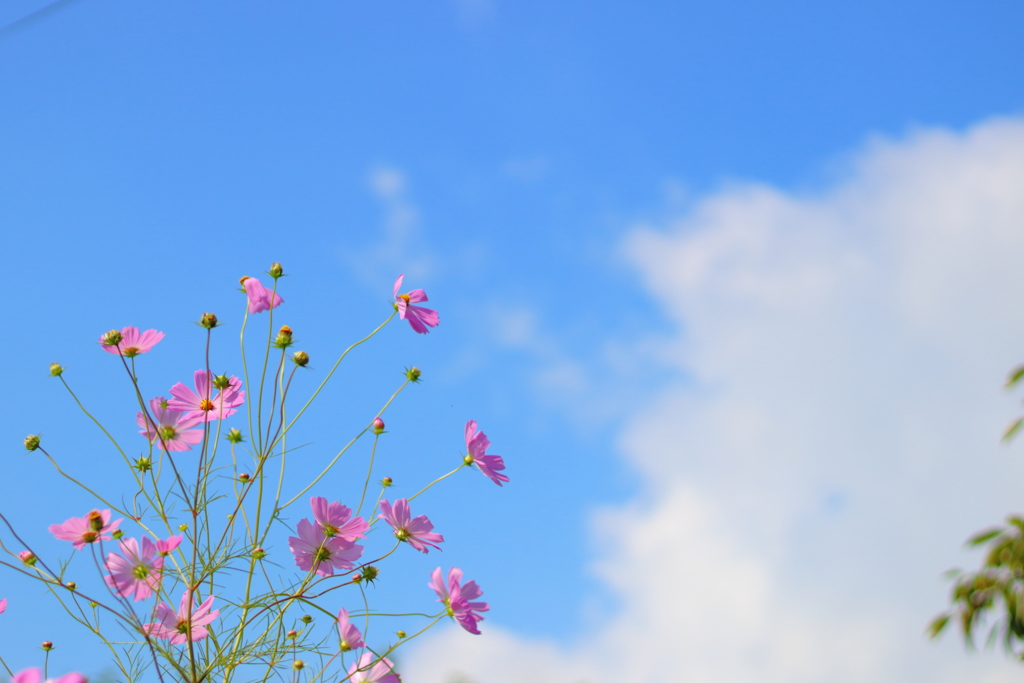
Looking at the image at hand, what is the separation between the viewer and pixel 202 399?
1.83 m

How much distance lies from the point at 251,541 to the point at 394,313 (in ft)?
1.87

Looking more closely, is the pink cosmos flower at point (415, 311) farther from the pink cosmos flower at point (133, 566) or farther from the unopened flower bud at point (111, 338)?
the pink cosmos flower at point (133, 566)

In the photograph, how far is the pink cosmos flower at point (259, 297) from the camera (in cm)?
176

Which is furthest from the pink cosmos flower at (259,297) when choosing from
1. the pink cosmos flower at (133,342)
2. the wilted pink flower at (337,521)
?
the wilted pink flower at (337,521)

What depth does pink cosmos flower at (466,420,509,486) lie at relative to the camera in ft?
6.27

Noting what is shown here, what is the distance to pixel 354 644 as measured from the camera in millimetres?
1821

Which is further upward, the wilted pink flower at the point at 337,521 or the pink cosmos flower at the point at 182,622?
the wilted pink flower at the point at 337,521

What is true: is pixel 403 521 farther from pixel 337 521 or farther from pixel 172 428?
pixel 172 428

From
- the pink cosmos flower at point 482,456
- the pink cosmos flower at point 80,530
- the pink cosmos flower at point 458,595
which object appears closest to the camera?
the pink cosmos flower at point 80,530

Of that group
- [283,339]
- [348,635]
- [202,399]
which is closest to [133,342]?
[202,399]

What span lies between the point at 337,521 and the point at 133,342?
556mm

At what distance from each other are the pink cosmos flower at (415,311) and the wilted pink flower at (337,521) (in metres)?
0.44

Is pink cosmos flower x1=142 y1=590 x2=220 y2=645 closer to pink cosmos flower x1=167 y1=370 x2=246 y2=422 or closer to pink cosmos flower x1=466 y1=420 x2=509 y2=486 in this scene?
pink cosmos flower x1=167 y1=370 x2=246 y2=422

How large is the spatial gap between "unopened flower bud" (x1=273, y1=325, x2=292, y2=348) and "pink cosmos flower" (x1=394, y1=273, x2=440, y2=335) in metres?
0.29
